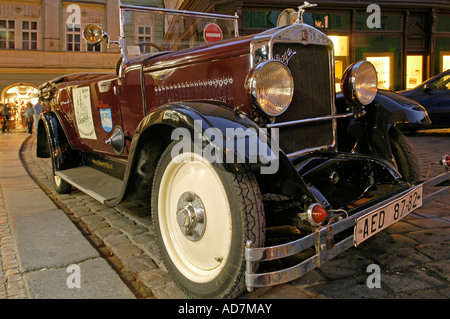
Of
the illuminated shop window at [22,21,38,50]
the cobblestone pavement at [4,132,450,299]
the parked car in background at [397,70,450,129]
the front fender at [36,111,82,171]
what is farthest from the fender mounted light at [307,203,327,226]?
the illuminated shop window at [22,21,38,50]

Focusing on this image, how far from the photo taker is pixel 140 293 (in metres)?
2.02

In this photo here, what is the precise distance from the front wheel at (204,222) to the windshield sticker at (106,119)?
1488 millimetres

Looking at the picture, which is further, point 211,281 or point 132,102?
point 132,102

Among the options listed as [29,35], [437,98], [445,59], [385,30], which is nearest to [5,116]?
[29,35]

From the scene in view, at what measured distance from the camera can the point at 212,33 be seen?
3568 mm

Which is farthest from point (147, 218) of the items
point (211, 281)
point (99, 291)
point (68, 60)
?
point (68, 60)

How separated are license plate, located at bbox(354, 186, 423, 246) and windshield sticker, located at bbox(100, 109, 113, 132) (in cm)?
238

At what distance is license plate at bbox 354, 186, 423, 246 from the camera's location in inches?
71.7

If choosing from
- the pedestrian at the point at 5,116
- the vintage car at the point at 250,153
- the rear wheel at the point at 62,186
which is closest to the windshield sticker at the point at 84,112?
the vintage car at the point at 250,153

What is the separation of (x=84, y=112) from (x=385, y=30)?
Answer: 33.4ft

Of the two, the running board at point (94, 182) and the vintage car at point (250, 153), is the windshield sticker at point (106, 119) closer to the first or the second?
the vintage car at point (250, 153)

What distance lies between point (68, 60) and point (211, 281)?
20900 millimetres

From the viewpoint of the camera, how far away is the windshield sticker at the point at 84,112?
3811 mm
